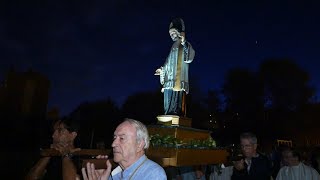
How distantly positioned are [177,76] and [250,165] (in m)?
6.05

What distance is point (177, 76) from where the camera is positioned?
34.6 feet

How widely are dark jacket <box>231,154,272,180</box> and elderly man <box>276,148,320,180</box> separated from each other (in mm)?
1398

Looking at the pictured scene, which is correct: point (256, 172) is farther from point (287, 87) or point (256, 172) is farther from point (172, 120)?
point (287, 87)

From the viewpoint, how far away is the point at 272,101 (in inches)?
1348

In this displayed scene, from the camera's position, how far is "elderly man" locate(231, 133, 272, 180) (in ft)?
15.3

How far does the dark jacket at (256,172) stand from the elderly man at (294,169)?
1398 millimetres

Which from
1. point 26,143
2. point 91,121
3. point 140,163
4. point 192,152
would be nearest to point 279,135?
point 91,121

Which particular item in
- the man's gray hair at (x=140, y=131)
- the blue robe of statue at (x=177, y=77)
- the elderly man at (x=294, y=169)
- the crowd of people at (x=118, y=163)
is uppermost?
the blue robe of statue at (x=177, y=77)

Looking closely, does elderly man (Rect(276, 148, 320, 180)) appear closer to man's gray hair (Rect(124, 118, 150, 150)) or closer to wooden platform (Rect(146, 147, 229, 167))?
wooden platform (Rect(146, 147, 229, 167))

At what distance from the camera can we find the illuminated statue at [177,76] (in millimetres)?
10492

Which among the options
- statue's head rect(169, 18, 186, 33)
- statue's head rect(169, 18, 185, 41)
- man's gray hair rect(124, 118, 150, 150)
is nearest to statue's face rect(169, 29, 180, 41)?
statue's head rect(169, 18, 185, 41)

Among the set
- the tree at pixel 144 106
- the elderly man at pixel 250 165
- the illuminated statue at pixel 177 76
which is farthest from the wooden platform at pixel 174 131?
the tree at pixel 144 106

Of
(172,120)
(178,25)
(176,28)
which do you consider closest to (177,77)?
(172,120)

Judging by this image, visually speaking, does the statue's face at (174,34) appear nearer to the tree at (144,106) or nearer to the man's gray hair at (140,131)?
the man's gray hair at (140,131)
